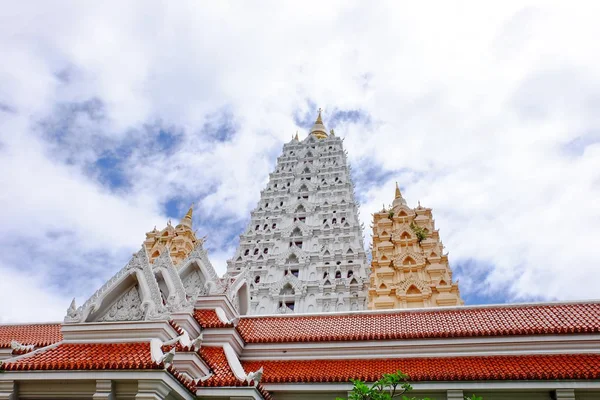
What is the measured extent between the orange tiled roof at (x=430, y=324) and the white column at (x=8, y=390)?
582cm

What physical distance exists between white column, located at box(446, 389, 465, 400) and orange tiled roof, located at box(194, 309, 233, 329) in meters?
5.93

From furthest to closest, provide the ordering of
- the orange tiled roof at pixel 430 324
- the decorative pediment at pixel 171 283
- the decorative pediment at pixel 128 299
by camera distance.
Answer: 1. the decorative pediment at pixel 171 283
2. the orange tiled roof at pixel 430 324
3. the decorative pediment at pixel 128 299

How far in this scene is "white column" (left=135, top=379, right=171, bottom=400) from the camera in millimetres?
9531

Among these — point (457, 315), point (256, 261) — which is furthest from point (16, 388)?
point (256, 261)

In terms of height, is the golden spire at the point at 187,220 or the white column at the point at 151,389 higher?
the golden spire at the point at 187,220

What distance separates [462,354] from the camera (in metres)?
12.2

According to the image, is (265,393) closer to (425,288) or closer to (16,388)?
(16,388)

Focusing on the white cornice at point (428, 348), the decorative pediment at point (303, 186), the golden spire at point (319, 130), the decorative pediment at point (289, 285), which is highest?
the golden spire at point (319, 130)

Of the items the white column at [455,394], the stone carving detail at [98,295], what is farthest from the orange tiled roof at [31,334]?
the white column at [455,394]

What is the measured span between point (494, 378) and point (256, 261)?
75.8 ft

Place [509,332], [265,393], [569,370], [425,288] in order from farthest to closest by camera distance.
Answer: [425,288] → [509,332] → [265,393] → [569,370]

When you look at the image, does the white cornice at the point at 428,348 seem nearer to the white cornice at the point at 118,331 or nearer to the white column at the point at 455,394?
the white column at the point at 455,394

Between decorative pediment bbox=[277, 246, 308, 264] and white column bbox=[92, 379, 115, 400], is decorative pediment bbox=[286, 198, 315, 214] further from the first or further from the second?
white column bbox=[92, 379, 115, 400]

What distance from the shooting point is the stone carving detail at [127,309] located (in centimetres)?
1235
